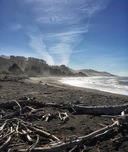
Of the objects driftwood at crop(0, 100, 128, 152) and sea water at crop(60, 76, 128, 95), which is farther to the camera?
sea water at crop(60, 76, 128, 95)

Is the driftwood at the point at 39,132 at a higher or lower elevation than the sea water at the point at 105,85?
lower

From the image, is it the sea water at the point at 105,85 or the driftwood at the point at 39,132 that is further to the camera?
the sea water at the point at 105,85

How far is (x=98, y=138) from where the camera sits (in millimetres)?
7211

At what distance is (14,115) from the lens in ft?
30.4

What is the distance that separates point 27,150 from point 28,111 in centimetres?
434

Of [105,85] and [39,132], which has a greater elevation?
[105,85]

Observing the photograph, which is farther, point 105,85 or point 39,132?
point 105,85

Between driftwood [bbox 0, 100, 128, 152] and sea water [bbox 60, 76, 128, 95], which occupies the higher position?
sea water [bbox 60, 76, 128, 95]

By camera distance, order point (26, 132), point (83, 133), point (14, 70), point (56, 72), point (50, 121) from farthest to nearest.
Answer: point (56, 72)
point (14, 70)
point (50, 121)
point (83, 133)
point (26, 132)

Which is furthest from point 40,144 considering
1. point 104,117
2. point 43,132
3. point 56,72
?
point 56,72

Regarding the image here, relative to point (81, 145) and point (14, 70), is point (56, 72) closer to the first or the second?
Answer: point (14, 70)

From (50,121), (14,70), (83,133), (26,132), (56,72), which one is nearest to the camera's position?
(26,132)

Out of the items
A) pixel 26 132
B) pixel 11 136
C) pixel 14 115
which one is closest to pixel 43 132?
pixel 26 132

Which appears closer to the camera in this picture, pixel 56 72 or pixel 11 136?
pixel 11 136
